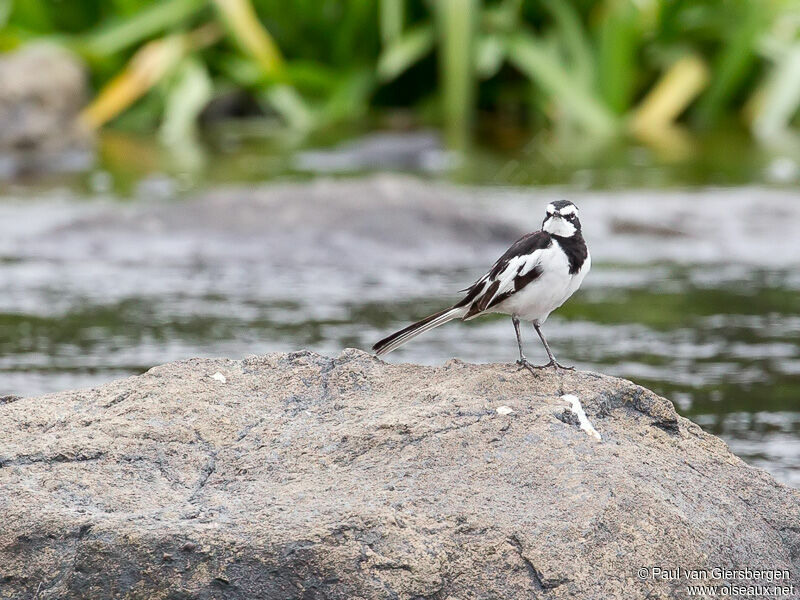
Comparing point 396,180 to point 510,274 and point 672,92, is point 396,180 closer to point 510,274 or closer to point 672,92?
point 510,274

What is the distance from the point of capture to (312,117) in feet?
59.2

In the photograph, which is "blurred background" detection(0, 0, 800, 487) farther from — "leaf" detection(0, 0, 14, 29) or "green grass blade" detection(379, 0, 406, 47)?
Result: "leaf" detection(0, 0, 14, 29)

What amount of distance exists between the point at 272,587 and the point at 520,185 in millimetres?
10352

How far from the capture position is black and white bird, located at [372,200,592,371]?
174 inches

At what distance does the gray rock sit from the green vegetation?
82 centimetres

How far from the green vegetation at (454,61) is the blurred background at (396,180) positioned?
0.04m

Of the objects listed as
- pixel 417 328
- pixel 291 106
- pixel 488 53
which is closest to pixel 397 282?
pixel 417 328

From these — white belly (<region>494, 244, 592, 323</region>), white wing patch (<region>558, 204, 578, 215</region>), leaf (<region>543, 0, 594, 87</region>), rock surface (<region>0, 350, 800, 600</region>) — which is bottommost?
leaf (<region>543, 0, 594, 87</region>)

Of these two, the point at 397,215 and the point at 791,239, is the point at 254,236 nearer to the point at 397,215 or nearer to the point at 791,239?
the point at 397,215

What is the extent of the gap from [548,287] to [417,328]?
1.56 ft

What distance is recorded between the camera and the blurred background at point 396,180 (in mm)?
7973

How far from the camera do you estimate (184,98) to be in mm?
17391

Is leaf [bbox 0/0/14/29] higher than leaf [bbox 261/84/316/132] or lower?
higher

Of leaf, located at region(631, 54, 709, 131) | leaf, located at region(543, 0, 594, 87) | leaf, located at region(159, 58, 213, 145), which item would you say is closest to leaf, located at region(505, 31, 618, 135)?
leaf, located at region(543, 0, 594, 87)
